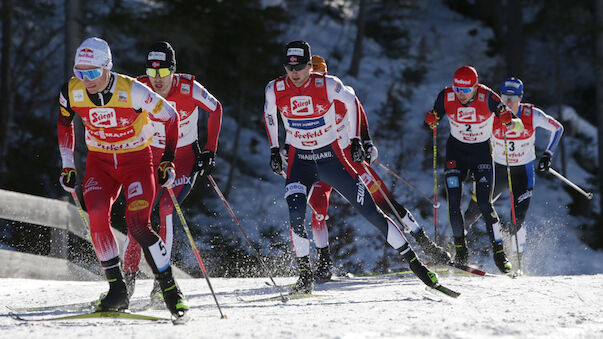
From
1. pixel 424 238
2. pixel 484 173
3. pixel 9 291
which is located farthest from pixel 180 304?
pixel 484 173

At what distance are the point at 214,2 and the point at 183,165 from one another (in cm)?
Answer: 1105

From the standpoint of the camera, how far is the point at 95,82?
5160mm

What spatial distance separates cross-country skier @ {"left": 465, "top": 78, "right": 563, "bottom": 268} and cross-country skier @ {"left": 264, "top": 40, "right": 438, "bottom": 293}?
3.21m

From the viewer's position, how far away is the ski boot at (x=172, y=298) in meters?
4.96

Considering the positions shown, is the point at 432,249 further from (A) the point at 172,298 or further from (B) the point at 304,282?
(A) the point at 172,298

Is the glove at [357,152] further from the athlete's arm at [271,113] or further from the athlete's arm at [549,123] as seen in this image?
the athlete's arm at [549,123]

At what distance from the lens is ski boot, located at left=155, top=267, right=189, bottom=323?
4.96 metres

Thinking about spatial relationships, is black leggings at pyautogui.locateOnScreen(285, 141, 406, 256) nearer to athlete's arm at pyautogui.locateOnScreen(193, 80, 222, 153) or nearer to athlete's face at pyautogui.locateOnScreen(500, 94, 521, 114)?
athlete's arm at pyautogui.locateOnScreen(193, 80, 222, 153)

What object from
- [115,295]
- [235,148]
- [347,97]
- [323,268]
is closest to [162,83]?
[347,97]

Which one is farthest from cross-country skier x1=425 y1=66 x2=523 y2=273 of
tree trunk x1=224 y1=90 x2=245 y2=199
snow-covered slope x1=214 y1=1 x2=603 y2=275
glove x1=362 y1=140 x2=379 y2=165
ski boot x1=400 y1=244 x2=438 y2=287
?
tree trunk x1=224 y1=90 x2=245 y2=199

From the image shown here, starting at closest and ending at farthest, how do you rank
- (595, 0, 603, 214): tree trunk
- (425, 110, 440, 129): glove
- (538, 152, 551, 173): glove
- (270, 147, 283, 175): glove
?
(270, 147, 283, 175): glove < (425, 110, 440, 129): glove < (538, 152, 551, 173): glove < (595, 0, 603, 214): tree trunk

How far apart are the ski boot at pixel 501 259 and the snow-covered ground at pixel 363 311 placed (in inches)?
31.0

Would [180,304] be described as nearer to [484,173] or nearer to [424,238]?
[424,238]

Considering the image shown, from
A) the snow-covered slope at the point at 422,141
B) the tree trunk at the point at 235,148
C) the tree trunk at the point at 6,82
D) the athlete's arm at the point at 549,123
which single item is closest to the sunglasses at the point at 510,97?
the athlete's arm at the point at 549,123
